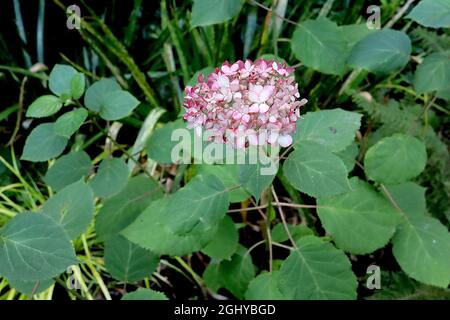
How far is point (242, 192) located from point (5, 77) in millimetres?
863

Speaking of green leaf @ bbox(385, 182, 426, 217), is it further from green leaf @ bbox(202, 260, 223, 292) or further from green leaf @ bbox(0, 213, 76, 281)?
green leaf @ bbox(0, 213, 76, 281)

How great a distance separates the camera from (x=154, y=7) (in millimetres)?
1506

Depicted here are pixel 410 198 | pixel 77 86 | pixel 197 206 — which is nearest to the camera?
pixel 197 206

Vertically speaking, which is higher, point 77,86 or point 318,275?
point 77,86

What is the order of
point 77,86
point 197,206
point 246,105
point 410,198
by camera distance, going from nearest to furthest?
point 246,105, point 197,206, point 77,86, point 410,198

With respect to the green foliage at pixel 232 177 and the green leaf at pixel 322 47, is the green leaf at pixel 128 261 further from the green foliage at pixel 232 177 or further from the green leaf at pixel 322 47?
the green leaf at pixel 322 47

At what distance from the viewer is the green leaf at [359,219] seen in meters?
0.88

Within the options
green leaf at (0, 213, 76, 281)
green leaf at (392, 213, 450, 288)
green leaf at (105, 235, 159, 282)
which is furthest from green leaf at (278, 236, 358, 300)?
green leaf at (0, 213, 76, 281)

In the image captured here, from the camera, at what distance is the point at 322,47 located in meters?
0.92

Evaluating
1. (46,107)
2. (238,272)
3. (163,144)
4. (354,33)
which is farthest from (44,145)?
(354,33)

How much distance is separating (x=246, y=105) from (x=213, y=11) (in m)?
0.32

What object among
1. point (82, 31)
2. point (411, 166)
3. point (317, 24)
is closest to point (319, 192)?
point (411, 166)

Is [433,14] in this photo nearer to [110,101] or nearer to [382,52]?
[382,52]
